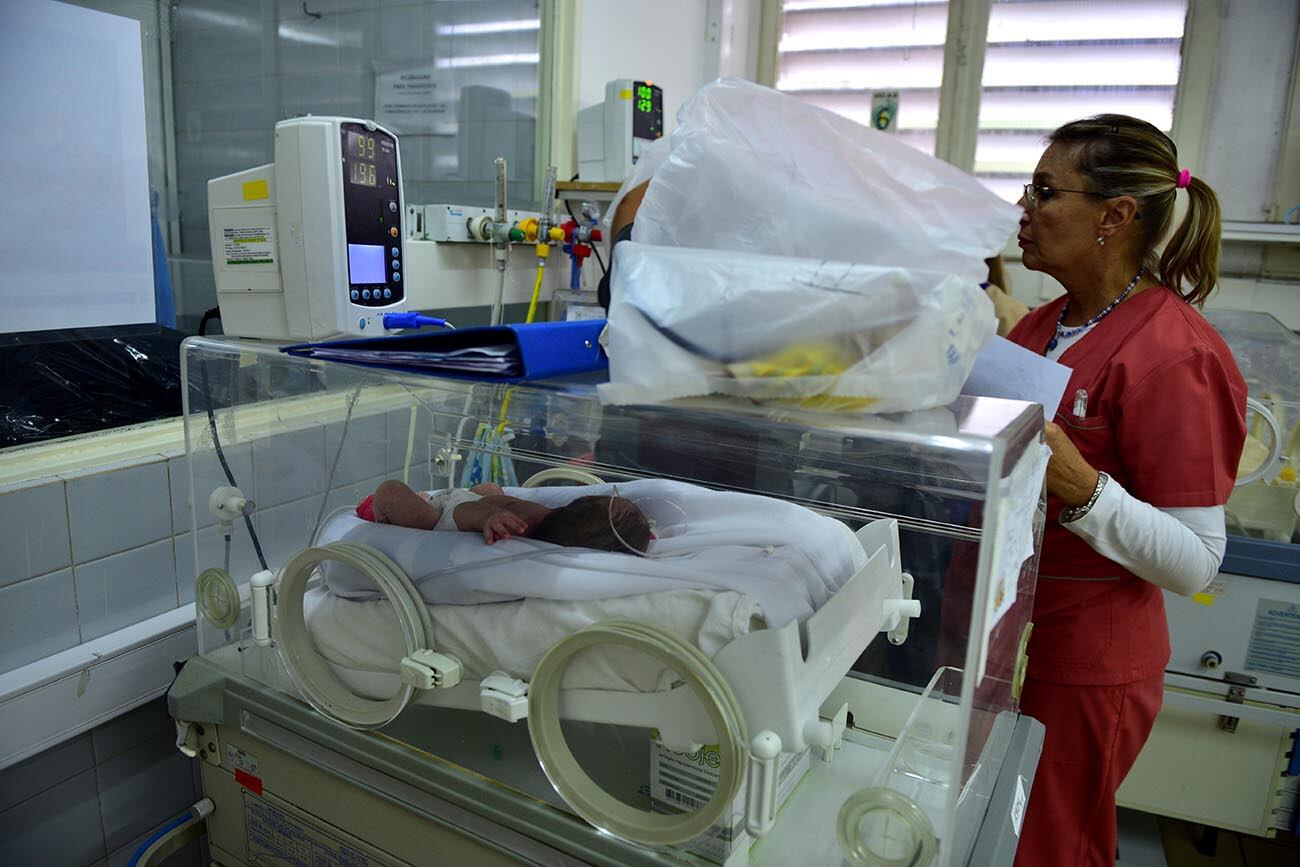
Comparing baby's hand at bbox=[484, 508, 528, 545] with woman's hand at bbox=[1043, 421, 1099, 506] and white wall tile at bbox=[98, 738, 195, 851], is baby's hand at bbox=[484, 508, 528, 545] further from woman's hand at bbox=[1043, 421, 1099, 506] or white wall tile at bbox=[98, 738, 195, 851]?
white wall tile at bbox=[98, 738, 195, 851]

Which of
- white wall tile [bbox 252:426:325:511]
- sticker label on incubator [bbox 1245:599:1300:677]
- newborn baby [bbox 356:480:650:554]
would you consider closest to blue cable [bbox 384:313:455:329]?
white wall tile [bbox 252:426:325:511]

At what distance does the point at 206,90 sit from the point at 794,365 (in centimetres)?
169

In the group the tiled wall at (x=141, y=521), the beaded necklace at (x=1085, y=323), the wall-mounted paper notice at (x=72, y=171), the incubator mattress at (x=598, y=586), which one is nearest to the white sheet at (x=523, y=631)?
the incubator mattress at (x=598, y=586)

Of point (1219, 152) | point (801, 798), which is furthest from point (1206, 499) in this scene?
point (1219, 152)

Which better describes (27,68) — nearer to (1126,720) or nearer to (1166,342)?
(1166,342)

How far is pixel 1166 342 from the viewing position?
1.25 m

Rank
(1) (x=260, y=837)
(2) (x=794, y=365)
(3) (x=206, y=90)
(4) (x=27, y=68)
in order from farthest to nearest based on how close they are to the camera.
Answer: (3) (x=206, y=90)
(4) (x=27, y=68)
(1) (x=260, y=837)
(2) (x=794, y=365)

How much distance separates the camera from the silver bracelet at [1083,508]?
113cm

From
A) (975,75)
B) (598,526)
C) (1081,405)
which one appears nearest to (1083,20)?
(975,75)

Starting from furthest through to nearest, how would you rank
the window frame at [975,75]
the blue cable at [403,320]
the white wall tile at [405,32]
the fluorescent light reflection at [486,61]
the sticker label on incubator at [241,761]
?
the window frame at [975,75] → the fluorescent light reflection at [486,61] → the white wall tile at [405,32] → the blue cable at [403,320] → the sticker label on incubator at [241,761]

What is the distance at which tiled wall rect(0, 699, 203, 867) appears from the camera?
4.48 ft

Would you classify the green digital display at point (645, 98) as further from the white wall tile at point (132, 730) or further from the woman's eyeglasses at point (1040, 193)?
the white wall tile at point (132, 730)

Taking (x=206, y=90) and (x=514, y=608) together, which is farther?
(x=206, y=90)

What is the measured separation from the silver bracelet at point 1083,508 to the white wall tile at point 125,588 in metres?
1.45
